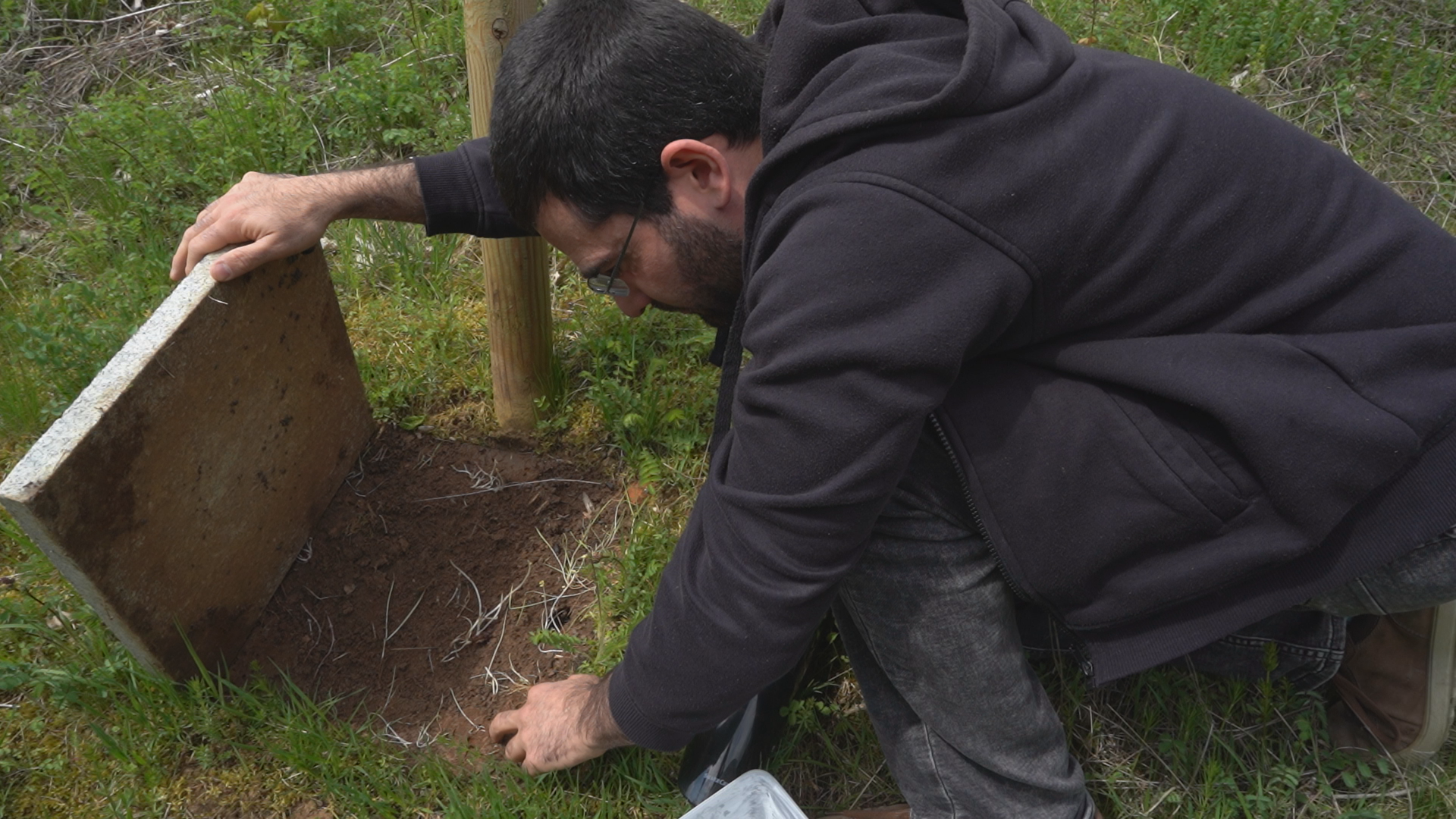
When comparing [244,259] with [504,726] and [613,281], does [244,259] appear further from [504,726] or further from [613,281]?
[504,726]

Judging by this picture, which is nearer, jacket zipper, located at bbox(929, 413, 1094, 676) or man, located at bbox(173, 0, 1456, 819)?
man, located at bbox(173, 0, 1456, 819)

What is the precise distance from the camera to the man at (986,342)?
1455 mm

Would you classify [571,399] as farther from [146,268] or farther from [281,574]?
[146,268]

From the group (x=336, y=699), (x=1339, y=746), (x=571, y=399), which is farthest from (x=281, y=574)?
(x=1339, y=746)

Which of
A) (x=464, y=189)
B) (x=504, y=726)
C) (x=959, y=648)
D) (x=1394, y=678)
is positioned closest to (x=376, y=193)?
(x=464, y=189)

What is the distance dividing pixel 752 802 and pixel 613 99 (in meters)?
1.30

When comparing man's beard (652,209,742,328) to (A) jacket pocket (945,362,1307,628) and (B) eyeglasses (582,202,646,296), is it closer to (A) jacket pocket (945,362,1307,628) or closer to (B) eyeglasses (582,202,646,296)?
(B) eyeglasses (582,202,646,296)

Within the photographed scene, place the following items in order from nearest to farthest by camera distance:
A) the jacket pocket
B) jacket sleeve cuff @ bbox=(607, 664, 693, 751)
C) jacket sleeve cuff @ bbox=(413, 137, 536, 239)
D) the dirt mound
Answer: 1. the jacket pocket
2. jacket sleeve cuff @ bbox=(607, 664, 693, 751)
3. jacket sleeve cuff @ bbox=(413, 137, 536, 239)
4. the dirt mound

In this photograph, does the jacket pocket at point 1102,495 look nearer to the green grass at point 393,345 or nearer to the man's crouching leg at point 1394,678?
the man's crouching leg at point 1394,678

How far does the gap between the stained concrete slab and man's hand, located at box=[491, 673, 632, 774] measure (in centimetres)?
73

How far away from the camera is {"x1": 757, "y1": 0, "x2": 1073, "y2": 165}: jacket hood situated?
4.76 feet

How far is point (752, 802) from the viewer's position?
1923mm

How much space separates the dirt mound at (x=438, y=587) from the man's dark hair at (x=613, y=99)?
1.15m

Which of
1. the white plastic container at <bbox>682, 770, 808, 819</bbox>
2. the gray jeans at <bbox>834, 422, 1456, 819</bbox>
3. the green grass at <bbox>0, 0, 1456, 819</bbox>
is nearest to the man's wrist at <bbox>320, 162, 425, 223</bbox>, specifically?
the green grass at <bbox>0, 0, 1456, 819</bbox>
